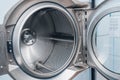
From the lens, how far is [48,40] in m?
1.55

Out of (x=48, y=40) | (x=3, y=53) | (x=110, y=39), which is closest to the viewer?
(x=3, y=53)

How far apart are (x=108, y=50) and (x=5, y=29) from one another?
1.15 meters

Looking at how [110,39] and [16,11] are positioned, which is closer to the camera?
[16,11]

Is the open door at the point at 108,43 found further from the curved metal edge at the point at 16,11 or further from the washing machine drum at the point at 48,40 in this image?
the curved metal edge at the point at 16,11

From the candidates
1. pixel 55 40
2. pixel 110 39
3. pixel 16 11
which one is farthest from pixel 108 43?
pixel 16 11

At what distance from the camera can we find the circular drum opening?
1.38 metres

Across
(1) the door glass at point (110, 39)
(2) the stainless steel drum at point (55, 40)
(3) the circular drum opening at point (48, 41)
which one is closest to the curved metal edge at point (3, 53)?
(2) the stainless steel drum at point (55, 40)

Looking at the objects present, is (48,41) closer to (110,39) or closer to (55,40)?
(55,40)

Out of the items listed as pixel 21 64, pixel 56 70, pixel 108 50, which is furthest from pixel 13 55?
pixel 108 50

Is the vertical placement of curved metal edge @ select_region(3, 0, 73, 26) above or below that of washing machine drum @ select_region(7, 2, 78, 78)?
above

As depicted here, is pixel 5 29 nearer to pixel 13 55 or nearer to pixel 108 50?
pixel 13 55

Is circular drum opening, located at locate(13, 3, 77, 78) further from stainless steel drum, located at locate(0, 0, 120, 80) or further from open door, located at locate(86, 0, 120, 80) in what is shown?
open door, located at locate(86, 0, 120, 80)

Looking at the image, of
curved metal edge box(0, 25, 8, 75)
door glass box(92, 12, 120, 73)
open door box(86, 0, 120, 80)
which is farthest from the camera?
door glass box(92, 12, 120, 73)

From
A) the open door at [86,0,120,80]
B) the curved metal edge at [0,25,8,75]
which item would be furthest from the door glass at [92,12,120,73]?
the curved metal edge at [0,25,8,75]
